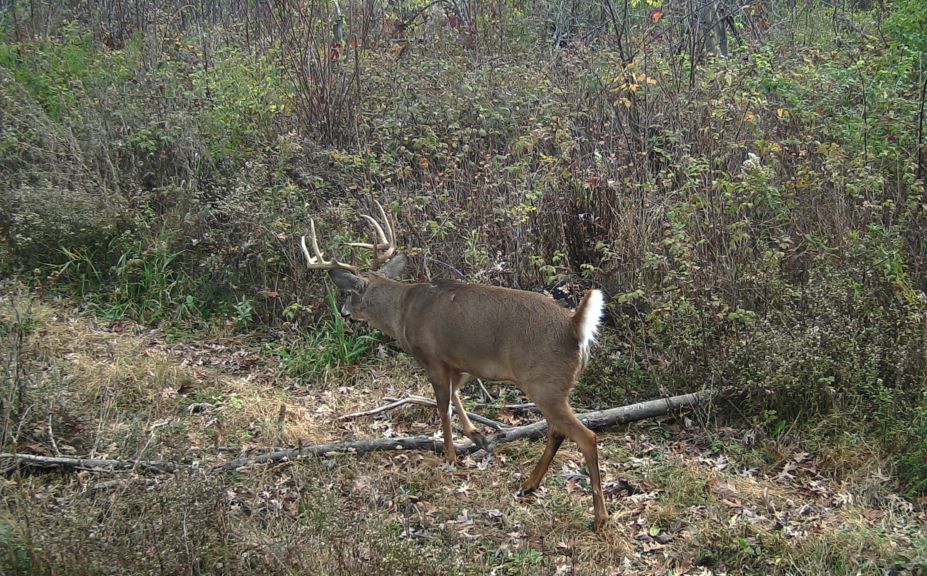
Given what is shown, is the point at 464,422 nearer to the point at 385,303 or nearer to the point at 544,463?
the point at 544,463

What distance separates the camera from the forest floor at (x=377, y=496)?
190 inches

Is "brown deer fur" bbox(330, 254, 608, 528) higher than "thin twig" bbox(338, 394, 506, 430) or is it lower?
higher

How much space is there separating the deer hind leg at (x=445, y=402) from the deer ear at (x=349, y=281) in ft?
3.19

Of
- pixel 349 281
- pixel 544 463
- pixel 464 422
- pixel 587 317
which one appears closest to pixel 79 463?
pixel 349 281

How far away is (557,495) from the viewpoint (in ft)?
19.6

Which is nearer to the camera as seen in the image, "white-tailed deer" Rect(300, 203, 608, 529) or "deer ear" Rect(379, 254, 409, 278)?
"white-tailed deer" Rect(300, 203, 608, 529)

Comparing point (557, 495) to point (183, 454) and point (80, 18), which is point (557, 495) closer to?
point (183, 454)

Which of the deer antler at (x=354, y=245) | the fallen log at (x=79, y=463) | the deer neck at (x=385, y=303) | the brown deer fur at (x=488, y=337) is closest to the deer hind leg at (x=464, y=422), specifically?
the brown deer fur at (x=488, y=337)

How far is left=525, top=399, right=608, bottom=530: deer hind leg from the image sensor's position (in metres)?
5.56

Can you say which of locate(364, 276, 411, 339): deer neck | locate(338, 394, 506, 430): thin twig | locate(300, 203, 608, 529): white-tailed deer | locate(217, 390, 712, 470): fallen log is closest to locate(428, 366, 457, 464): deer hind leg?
locate(300, 203, 608, 529): white-tailed deer

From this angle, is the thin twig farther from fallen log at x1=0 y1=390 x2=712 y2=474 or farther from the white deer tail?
the white deer tail

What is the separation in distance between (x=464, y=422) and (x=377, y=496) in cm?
101

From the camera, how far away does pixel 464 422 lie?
21.9ft

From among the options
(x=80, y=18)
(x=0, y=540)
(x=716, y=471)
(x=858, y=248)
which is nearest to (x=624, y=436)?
(x=716, y=471)
